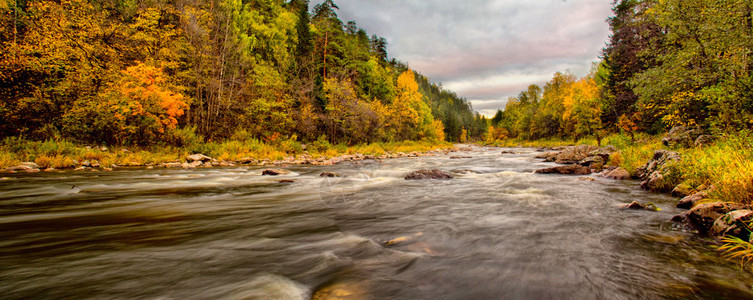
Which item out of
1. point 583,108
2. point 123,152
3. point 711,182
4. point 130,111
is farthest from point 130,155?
point 583,108

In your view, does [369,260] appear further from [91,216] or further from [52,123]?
[52,123]

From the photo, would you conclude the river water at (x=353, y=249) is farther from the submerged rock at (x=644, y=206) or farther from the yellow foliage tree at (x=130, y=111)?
the yellow foliage tree at (x=130, y=111)

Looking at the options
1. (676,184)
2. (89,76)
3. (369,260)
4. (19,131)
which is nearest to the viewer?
A: (369,260)

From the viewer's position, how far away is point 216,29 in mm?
21094

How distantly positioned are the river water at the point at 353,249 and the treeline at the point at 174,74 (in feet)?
30.2

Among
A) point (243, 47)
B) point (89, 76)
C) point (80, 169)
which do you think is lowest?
point (80, 169)

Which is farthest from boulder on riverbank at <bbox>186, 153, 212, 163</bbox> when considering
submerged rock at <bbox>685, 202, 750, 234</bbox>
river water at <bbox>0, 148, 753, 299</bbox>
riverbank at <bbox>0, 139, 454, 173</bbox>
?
submerged rock at <bbox>685, 202, 750, 234</bbox>

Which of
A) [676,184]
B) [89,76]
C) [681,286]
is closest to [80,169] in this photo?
[89,76]

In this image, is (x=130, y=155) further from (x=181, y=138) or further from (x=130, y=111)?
(x=181, y=138)

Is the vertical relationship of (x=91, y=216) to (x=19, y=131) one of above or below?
below

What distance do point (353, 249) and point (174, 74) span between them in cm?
2162

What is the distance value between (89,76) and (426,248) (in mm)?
17976

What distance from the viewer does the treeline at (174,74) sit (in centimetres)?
1238

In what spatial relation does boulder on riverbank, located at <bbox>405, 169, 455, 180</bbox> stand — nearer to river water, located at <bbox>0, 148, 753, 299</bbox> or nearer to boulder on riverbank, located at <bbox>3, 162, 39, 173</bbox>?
river water, located at <bbox>0, 148, 753, 299</bbox>
